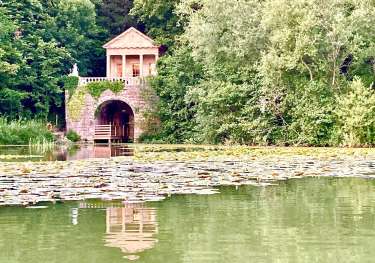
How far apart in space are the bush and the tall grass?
200 inches

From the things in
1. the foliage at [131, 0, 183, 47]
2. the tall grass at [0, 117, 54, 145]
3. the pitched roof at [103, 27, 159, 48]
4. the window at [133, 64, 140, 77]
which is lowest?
the tall grass at [0, 117, 54, 145]

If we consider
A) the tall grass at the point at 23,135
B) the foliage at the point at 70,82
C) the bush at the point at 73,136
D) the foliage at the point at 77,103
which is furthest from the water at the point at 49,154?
the foliage at the point at 70,82

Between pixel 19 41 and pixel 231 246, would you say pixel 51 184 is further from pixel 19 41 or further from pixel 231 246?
pixel 19 41

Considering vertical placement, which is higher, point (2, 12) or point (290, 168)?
point (2, 12)

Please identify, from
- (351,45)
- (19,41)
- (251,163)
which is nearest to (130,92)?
(19,41)

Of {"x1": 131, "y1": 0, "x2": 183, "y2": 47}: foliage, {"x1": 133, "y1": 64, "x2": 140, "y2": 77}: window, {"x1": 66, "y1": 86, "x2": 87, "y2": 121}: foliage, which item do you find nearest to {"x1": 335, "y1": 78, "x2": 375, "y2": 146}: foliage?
{"x1": 131, "y1": 0, "x2": 183, "y2": 47}: foliage

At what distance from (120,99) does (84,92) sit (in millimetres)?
2051

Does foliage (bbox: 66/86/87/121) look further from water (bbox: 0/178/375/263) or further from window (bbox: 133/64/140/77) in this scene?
water (bbox: 0/178/375/263)

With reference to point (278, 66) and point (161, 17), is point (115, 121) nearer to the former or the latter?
point (161, 17)

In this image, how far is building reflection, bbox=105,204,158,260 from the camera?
663 centimetres

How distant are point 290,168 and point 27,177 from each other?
5.75 meters

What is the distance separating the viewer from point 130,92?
4141 centimetres

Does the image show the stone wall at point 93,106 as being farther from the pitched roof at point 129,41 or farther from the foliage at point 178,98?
the pitched roof at point 129,41

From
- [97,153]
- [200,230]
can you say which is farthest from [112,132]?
[200,230]
